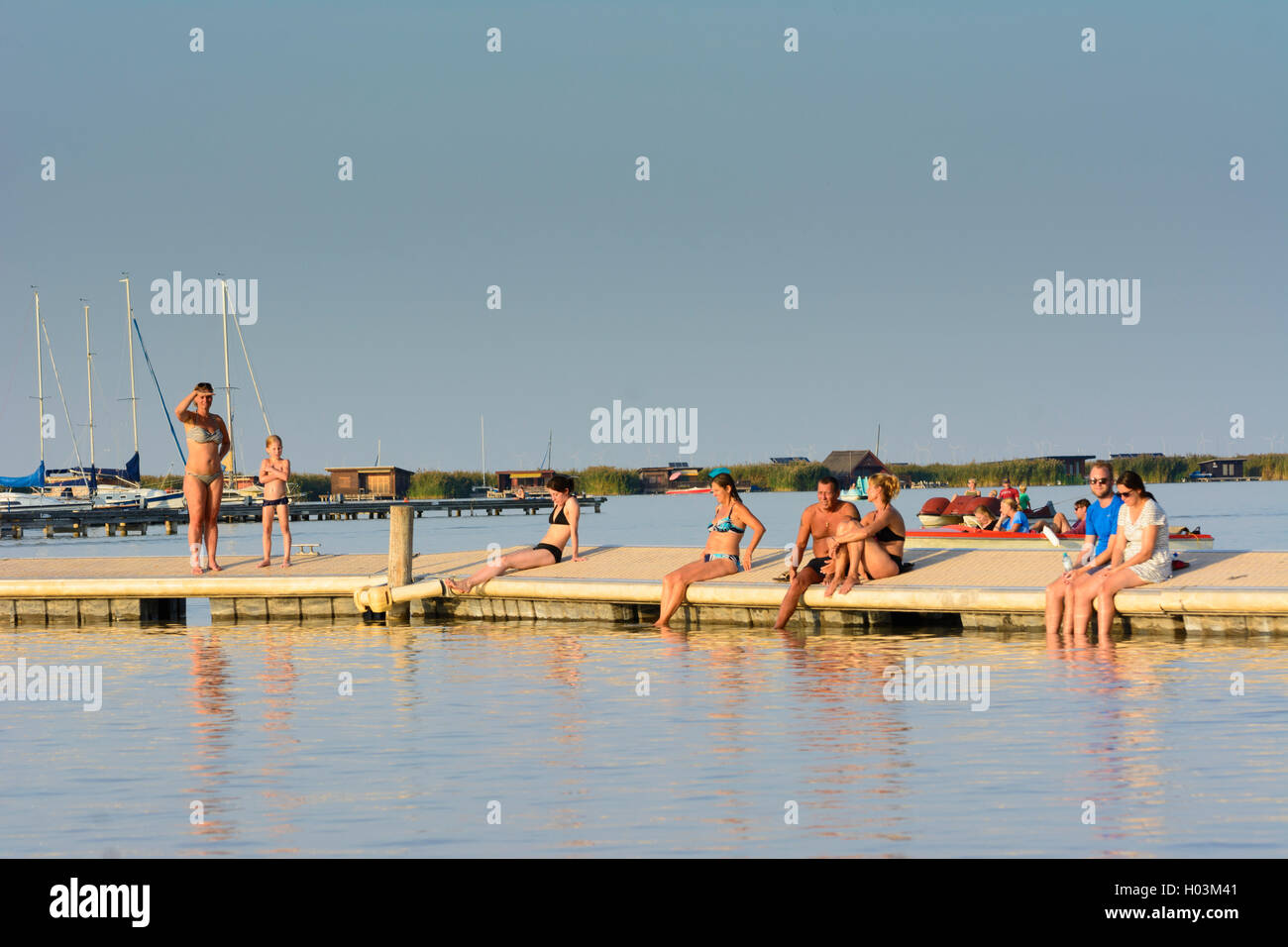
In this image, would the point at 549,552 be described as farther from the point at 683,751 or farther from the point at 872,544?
the point at 683,751

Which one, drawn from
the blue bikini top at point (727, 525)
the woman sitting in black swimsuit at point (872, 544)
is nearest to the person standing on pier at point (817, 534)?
the woman sitting in black swimsuit at point (872, 544)

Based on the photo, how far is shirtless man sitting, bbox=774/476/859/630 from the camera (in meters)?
16.3

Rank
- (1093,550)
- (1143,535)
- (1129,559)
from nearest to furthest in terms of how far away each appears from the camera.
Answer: (1143,535), (1129,559), (1093,550)

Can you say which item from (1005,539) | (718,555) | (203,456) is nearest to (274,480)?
(203,456)

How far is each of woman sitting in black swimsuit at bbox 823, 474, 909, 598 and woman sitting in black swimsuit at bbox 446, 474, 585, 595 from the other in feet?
11.7

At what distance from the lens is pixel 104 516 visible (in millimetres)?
65625

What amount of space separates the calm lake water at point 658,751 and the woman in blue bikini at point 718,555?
57 cm

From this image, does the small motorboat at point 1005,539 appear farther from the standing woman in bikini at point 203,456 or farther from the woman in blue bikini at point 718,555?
the standing woman in bikini at point 203,456

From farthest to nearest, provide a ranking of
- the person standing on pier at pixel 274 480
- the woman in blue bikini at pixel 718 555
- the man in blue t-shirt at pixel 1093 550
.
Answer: the person standing on pier at pixel 274 480, the woman in blue bikini at pixel 718 555, the man in blue t-shirt at pixel 1093 550

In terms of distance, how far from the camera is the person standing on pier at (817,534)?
1627cm

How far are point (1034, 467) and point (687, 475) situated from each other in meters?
62.8

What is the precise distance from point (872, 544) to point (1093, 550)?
242cm

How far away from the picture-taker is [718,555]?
57.1 ft
